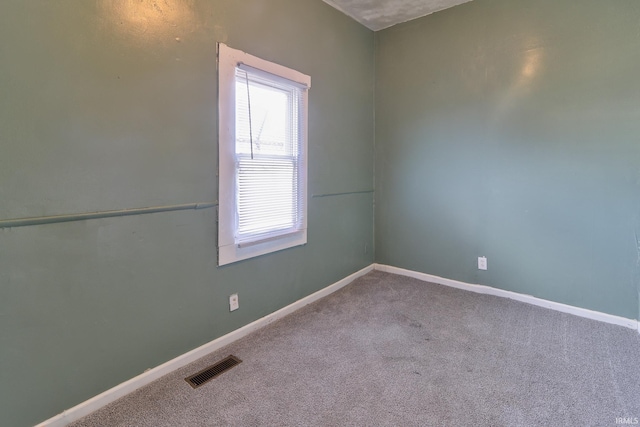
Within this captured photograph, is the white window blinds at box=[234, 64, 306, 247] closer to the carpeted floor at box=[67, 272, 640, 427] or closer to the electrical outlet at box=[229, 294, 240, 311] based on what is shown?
the electrical outlet at box=[229, 294, 240, 311]

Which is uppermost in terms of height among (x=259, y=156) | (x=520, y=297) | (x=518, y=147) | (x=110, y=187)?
(x=518, y=147)

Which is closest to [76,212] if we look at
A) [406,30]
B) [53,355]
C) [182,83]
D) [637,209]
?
[53,355]

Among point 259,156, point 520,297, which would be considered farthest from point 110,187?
point 520,297

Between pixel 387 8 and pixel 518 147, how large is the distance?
1824mm

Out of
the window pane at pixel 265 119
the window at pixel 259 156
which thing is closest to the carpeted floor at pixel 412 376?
the window at pixel 259 156

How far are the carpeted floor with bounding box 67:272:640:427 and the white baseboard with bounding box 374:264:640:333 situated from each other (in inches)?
3.5

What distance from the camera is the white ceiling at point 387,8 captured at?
2988 mm

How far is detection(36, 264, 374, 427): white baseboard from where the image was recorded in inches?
60.6

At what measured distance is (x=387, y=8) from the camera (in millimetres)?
3094

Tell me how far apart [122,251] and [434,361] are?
6.49ft

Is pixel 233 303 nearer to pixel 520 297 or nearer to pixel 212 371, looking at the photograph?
pixel 212 371

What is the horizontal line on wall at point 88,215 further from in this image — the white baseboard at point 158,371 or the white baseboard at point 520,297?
the white baseboard at point 520,297

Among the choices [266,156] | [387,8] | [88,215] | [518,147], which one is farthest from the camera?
[387,8]

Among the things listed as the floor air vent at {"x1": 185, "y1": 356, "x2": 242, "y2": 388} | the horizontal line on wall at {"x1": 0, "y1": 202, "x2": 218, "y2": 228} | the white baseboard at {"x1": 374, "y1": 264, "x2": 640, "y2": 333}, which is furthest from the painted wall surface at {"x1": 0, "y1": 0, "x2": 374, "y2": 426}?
the white baseboard at {"x1": 374, "y1": 264, "x2": 640, "y2": 333}
